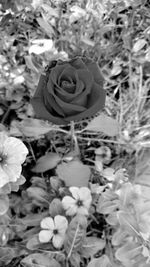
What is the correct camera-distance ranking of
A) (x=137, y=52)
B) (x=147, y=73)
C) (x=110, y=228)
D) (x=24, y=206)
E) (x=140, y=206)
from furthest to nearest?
1. (x=147, y=73)
2. (x=137, y=52)
3. (x=110, y=228)
4. (x=24, y=206)
5. (x=140, y=206)

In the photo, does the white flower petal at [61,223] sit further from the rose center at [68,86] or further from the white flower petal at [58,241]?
the rose center at [68,86]

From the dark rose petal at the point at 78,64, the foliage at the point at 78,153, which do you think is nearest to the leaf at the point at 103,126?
the foliage at the point at 78,153

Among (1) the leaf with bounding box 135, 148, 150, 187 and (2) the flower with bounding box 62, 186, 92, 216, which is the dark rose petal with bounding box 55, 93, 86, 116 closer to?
(2) the flower with bounding box 62, 186, 92, 216

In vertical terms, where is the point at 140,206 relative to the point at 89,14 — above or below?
below

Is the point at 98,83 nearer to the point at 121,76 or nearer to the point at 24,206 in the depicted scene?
the point at 24,206

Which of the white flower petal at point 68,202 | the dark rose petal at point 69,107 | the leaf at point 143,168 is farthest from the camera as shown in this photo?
the leaf at point 143,168

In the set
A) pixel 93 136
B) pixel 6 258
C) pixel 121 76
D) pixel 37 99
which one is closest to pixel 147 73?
pixel 121 76
